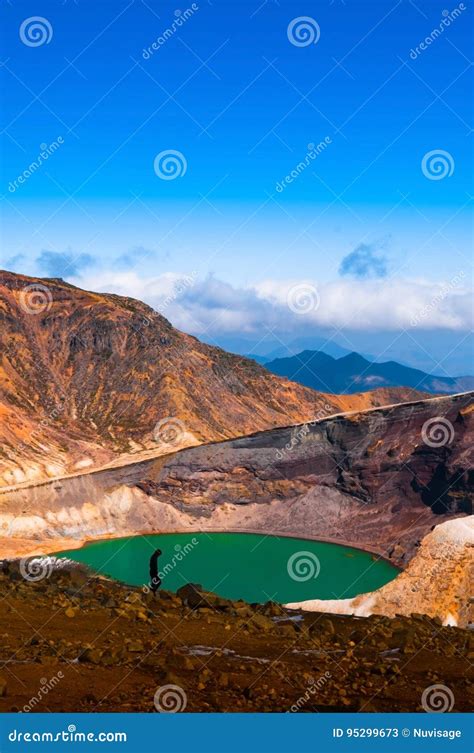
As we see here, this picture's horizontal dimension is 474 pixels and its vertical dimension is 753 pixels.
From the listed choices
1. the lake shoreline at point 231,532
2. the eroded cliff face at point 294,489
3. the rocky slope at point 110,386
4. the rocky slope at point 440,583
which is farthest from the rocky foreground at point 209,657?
the rocky slope at point 110,386

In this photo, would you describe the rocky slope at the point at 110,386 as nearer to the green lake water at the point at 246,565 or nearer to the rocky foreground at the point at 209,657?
the green lake water at the point at 246,565

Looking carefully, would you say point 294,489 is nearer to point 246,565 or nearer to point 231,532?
point 231,532

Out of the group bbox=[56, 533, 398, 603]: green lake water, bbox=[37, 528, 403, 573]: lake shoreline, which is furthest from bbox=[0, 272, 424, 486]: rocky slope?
bbox=[56, 533, 398, 603]: green lake water

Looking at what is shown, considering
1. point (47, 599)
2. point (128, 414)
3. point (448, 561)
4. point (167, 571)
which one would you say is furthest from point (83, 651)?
point (128, 414)

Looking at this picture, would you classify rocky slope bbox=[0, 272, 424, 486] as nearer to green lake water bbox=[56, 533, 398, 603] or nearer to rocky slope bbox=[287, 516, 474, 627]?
green lake water bbox=[56, 533, 398, 603]

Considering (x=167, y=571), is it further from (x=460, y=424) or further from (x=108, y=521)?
(x=460, y=424)

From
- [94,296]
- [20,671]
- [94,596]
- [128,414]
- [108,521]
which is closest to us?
[20,671]

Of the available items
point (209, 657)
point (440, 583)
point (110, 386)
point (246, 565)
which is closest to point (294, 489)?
point (246, 565)
